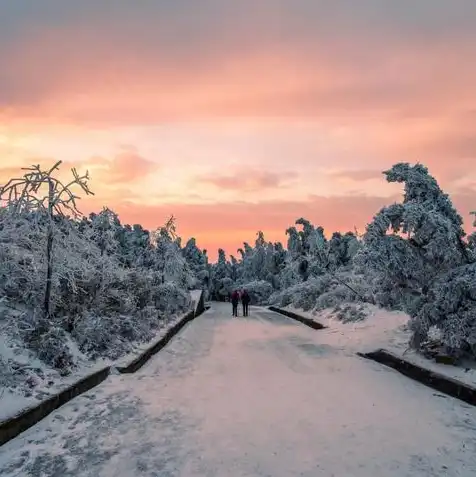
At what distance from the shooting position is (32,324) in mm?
9062

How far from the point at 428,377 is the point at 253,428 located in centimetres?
404

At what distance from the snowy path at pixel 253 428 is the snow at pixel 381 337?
65cm

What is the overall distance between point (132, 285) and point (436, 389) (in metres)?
10.7

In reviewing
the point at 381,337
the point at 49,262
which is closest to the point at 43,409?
the point at 49,262

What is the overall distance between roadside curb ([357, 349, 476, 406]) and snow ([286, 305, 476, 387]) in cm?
12

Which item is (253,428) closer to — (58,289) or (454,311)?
(454,311)

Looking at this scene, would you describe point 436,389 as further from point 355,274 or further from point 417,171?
point 355,274

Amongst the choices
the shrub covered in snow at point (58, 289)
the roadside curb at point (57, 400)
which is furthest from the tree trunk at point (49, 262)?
the roadside curb at point (57, 400)

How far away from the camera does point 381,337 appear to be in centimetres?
1342

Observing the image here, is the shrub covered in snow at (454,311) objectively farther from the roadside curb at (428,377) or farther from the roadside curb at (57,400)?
the roadside curb at (57,400)

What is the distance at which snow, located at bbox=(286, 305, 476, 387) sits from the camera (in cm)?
866

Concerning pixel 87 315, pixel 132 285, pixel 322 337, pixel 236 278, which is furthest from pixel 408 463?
pixel 236 278

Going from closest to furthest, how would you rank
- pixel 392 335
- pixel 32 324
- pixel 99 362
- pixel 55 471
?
pixel 55 471 → pixel 32 324 → pixel 99 362 → pixel 392 335

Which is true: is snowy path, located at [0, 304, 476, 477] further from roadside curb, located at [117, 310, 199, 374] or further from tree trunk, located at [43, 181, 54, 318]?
tree trunk, located at [43, 181, 54, 318]
